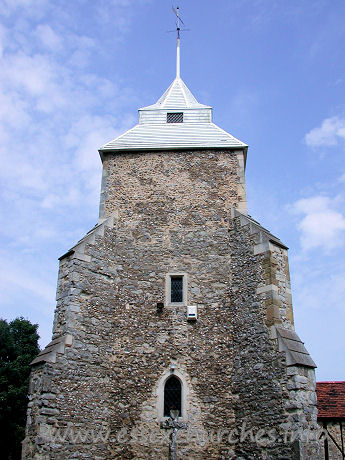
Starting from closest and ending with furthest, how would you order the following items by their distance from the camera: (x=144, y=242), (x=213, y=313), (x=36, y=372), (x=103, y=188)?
(x=36, y=372), (x=213, y=313), (x=144, y=242), (x=103, y=188)

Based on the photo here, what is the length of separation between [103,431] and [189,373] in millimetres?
2270

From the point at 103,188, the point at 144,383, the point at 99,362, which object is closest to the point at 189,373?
the point at 144,383

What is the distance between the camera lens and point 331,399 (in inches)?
520

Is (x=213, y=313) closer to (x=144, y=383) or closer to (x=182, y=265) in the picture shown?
(x=182, y=265)

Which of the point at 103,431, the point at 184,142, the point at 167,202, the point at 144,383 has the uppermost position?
the point at 184,142

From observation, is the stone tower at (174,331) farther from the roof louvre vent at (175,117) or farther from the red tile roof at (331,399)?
the red tile roof at (331,399)

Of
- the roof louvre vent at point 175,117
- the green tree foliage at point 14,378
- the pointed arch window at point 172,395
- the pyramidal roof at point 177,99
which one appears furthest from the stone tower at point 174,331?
the green tree foliage at point 14,378

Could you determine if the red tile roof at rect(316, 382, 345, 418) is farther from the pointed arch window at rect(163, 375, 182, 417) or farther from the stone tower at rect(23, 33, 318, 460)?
the pointed arch window at rect(163, 375, 182, 417)

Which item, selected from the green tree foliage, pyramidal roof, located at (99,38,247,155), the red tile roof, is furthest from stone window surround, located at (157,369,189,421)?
the green tree foliage

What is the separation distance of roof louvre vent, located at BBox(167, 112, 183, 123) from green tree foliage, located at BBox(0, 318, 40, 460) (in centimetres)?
1190

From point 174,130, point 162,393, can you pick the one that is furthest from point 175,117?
point 162,393

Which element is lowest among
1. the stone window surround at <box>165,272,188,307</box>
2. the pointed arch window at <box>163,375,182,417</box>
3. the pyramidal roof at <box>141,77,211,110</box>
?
the pointed arch window at <box>163,375,182,417</box>

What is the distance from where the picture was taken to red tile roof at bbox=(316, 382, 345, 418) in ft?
41.3

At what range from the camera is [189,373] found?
1080cm
